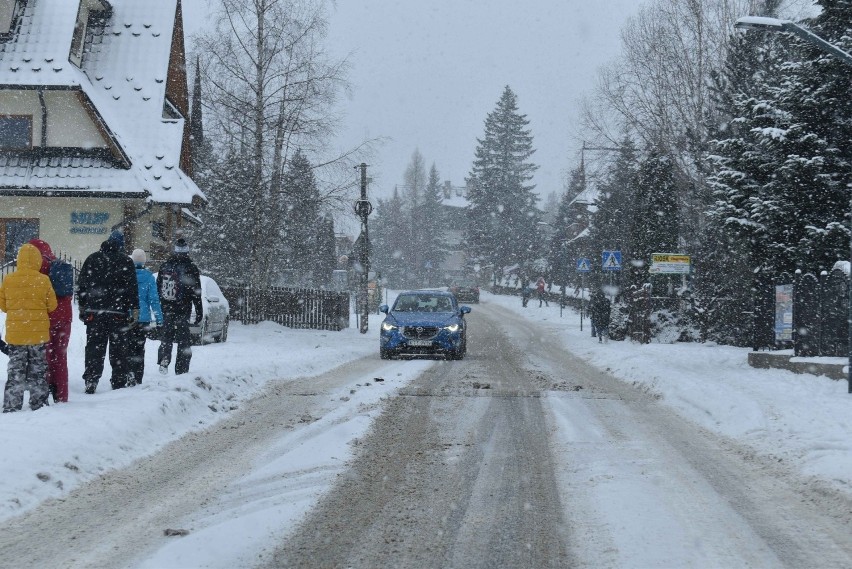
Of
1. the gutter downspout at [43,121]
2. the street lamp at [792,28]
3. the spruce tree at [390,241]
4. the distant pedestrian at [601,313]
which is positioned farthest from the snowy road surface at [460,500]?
the spruce tree at [390,241]

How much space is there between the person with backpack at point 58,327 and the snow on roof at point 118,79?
15.6 m

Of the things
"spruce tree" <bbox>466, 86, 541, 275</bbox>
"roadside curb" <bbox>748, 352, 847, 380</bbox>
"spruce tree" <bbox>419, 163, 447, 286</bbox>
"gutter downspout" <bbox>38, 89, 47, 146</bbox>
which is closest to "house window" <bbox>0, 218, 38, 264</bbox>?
"gutter downspout" <bbox>38, 89, 47, 146</bbox>

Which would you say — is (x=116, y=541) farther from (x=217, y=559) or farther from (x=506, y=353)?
(x=506, y=353)

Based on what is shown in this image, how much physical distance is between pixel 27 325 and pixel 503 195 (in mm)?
74754

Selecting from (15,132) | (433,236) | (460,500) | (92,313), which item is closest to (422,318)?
(92,313)

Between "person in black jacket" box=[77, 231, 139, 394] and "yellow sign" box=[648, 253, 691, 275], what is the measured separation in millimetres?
16458

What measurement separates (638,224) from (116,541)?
2641 centimetres

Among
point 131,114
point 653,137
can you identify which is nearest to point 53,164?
point 131,114

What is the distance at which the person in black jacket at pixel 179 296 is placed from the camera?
1141cm

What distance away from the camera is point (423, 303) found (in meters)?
19.3

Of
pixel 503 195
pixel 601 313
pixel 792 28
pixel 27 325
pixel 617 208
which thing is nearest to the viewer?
pixel 27 325

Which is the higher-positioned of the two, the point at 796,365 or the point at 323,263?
the point at 323,263

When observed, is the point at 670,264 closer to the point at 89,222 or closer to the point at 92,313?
the point at 89,222

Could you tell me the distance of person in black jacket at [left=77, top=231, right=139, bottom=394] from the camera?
9.84 meters
